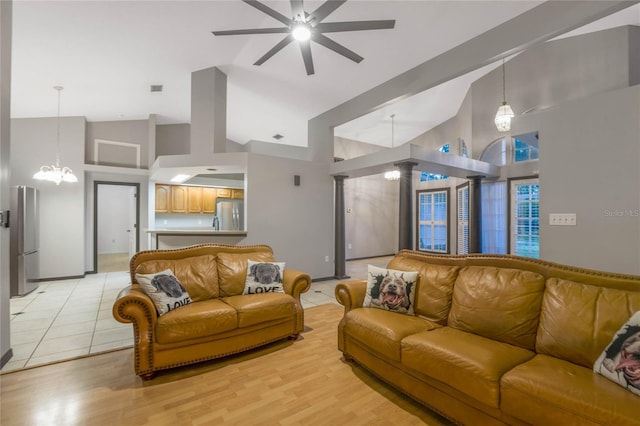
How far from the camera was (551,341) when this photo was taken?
1.79 meters

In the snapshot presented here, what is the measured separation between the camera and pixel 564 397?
135cm

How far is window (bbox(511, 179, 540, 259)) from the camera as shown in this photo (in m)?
5.48

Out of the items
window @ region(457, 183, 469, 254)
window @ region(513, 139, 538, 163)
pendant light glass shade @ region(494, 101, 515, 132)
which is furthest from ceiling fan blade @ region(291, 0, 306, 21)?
window @ region(457, 183, 469, 254)

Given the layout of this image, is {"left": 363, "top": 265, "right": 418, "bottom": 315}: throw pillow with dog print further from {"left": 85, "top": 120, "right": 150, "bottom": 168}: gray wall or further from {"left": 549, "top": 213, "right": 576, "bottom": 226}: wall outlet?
{"left": 85, "top": 120, "right": 150, "bottom": 168}: gray wall

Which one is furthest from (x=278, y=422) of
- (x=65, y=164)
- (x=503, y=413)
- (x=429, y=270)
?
(x=65, y=164)

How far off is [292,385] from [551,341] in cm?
183

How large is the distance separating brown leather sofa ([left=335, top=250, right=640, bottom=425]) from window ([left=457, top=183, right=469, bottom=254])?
192 inches

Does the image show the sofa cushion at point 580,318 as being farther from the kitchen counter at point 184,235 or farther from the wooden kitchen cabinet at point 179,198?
the wooden kitchen cabinet at point 179,198

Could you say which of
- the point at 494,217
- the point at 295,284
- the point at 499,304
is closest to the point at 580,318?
the point at 499,304

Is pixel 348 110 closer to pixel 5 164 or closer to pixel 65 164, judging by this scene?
pixel 5 164

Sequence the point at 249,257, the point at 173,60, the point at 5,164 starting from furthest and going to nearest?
the point at 173,60
the point at 249,257
the point at 5,164

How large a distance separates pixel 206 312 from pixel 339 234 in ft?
12.6

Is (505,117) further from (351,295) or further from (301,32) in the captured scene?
(351,295)

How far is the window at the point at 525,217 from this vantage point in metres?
5.48
